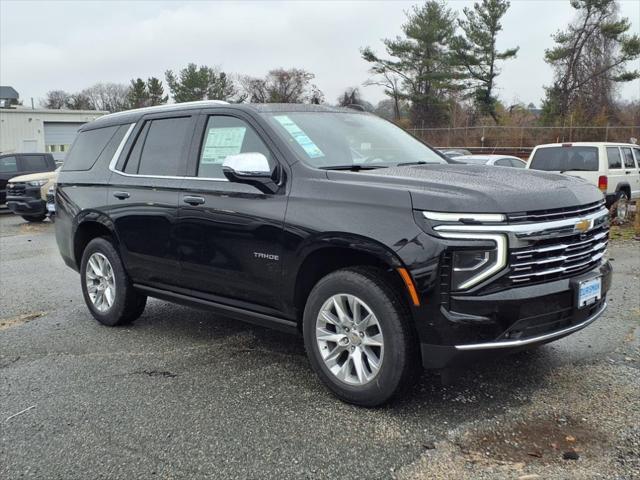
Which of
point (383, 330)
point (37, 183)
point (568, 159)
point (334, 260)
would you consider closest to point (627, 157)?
point (568, 159)

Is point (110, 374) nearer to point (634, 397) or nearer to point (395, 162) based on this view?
point (395, 162)

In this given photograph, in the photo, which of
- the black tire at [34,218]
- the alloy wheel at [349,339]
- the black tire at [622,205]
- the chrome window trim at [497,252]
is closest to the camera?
the chrome window trim at [497,252]

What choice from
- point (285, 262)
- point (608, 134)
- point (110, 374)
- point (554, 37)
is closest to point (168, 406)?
point (110, 374)

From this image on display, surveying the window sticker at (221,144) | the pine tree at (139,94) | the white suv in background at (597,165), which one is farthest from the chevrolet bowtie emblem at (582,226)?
the pine tree at (139,94)

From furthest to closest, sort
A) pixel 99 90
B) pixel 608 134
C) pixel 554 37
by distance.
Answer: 1. pixel 99 90
2. pixel 554 37
3. pixel 608 134

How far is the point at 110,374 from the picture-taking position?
4.40 m

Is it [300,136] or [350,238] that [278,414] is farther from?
[300,136]

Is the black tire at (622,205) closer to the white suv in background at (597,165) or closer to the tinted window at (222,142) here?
the white suv in background at (597,165)

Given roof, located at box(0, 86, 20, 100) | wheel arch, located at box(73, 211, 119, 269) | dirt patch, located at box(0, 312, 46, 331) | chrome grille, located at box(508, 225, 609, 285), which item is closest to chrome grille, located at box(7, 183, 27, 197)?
dirt patch, located at box(0, 312, 46, 331)

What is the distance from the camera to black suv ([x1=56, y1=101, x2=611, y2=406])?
3.24m

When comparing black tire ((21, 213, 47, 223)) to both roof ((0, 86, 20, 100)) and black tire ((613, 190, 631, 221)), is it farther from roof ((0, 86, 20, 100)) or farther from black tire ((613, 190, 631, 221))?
roof ((0, 86, 20, 100))

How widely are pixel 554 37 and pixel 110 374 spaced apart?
124ft

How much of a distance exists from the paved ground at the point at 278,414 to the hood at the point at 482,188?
1.22 m

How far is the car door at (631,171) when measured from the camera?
1286 cm
